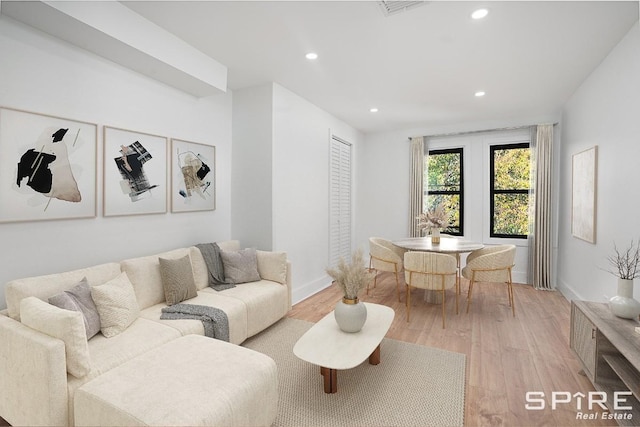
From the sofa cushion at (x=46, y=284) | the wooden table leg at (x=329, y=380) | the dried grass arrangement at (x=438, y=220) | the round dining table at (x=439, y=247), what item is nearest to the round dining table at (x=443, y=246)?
the round dining table at (x=439, y=247)

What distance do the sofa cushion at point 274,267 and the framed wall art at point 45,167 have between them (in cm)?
157

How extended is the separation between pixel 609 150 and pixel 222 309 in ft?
12.4

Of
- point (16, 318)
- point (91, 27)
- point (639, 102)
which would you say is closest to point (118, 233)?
point (16, 318)

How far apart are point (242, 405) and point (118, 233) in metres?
1.98

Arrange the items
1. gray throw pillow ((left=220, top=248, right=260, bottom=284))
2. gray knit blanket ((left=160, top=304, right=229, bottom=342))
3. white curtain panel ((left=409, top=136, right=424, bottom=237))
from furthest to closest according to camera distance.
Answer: white curtain panel ((left=409, top=136, right=424, bottom=237)) → gray throw pillow ((left=220, top=248, right=260, bottom=284)) → gray knit blanket ((left=160, top=304, right=229, bottom=342))

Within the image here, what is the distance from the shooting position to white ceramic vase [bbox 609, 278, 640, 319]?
2.02 meters

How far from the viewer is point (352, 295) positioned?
228 centimetres

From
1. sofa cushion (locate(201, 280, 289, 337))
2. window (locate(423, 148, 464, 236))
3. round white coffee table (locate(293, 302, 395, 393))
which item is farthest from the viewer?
window (locate(423, 148, 464, 236))

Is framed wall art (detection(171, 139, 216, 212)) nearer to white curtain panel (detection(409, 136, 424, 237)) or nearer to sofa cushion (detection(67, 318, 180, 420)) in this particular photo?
sofa cushion (detection(67, 318, 180, 420))

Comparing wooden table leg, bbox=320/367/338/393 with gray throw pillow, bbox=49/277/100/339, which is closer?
gray throw pillow, bbox=49/277/100/339

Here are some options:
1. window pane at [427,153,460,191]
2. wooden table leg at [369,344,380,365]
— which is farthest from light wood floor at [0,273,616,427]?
window pane at [427,153,460,191]

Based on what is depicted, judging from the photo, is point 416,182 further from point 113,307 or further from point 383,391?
point 113,307

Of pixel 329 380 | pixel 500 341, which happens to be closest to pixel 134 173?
pixel 329 380

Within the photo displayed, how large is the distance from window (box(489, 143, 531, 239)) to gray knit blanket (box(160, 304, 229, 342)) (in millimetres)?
4625
